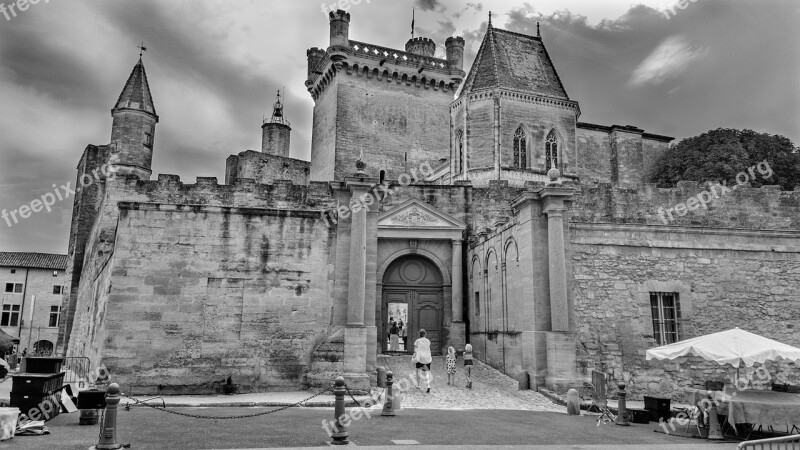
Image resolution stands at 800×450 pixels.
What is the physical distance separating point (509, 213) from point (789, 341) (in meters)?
10.7

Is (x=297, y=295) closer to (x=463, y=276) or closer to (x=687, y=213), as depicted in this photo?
(x=463, y=276)

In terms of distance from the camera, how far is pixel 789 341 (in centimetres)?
1784

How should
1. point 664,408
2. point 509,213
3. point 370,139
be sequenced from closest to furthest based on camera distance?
point 664,408 < point 509,213 < point 370,139

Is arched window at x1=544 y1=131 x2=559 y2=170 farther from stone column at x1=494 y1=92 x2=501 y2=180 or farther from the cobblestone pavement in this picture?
the cobblestone pavement

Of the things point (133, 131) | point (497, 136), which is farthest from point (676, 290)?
point (133, 131)

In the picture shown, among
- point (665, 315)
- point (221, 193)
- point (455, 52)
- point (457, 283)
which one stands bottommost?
point (665, 315)

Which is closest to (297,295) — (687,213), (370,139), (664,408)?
(664,408)

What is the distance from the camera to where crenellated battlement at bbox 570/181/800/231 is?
78.8 feet

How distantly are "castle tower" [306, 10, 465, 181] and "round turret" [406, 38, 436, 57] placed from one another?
2831mm

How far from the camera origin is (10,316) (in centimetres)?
5428

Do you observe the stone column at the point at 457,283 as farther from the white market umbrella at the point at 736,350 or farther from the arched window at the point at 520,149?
the arched window at the point at 520,149

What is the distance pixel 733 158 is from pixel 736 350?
110ft

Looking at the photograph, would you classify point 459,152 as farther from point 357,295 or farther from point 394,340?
point 357,295

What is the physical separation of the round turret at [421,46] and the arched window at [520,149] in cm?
1714
